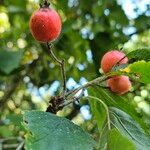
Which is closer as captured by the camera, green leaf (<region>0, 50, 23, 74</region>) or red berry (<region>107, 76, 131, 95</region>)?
red berry (<region>107, 76, 131, 95</region>)

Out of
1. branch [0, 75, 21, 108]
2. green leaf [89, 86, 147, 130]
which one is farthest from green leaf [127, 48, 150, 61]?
branch [0, 75, 21, 108]

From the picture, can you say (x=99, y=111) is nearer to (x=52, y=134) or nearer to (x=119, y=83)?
(x=119, y=83)

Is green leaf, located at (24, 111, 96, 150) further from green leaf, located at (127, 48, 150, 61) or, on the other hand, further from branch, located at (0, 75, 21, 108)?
branch, located at (0, 75, 21, 108)

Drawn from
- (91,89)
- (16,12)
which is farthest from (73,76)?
(91,89)

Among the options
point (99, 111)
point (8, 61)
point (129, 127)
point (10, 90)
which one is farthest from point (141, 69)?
point (10, 90)

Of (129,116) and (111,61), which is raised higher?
(111,61)

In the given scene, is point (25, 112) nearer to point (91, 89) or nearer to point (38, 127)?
point (38, 127)

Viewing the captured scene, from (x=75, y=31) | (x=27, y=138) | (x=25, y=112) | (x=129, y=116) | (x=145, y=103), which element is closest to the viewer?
(x=27, y=138)
